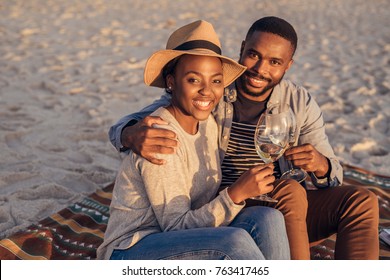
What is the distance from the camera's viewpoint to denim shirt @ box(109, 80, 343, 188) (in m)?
3.39

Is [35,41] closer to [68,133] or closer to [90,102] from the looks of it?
[90,102]

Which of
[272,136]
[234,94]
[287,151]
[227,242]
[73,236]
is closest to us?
[227,242]

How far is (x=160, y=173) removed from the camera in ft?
8.80

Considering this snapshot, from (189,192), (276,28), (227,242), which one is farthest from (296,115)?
(227,242)

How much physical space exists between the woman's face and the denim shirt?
0.45 meters

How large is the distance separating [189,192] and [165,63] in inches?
29.2

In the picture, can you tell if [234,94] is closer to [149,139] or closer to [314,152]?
[314,152]

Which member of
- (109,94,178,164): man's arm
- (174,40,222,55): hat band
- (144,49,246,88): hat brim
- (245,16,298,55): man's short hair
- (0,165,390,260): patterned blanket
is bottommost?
(0,165,390,260): patterned blanket

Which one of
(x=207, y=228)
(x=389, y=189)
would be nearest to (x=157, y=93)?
(x=389, y=189)

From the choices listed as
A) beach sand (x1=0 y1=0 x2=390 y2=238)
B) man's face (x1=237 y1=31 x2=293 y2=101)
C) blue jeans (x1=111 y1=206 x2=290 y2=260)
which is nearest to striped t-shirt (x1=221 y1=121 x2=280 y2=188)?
man's face (x1=237 y1=31 x2=293 y2=101)

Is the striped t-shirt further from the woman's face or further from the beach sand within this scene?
the beach sand

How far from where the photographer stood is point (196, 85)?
→ 9.50ft

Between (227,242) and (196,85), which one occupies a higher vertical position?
(196,85)

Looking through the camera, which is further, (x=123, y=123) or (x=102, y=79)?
(x=102, y=79)
